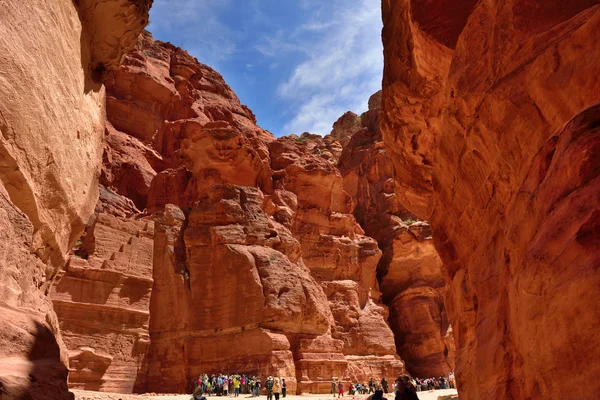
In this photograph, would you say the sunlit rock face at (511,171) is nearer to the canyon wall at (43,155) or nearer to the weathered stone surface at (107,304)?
the canyon wall at (43,155)

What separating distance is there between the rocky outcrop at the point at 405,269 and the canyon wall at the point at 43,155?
24.8 metres

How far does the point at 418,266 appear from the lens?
41750 mm

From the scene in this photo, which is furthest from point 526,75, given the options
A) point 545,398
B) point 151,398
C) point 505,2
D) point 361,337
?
point 361,337

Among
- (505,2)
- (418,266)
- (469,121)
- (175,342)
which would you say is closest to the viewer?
(505,2)

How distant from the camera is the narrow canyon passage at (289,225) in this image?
15.0ft

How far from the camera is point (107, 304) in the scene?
69.4 feet

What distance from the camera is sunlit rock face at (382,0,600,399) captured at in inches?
156

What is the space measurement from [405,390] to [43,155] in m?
6.11

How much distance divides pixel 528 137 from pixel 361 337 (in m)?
30.2

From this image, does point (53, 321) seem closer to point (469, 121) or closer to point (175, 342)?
point (469, 121)

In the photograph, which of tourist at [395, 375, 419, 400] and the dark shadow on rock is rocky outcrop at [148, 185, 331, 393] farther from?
the dark shadow on rock

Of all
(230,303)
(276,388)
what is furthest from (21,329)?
(230,303)

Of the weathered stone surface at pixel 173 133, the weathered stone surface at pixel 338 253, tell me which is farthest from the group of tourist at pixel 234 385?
the weathered stone surface at pixel 338 253

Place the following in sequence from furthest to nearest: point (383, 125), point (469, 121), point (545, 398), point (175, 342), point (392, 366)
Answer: point (392, 366) → point (175, 342) → point (383, 125) → point (469, 121) → point (545, 398)
